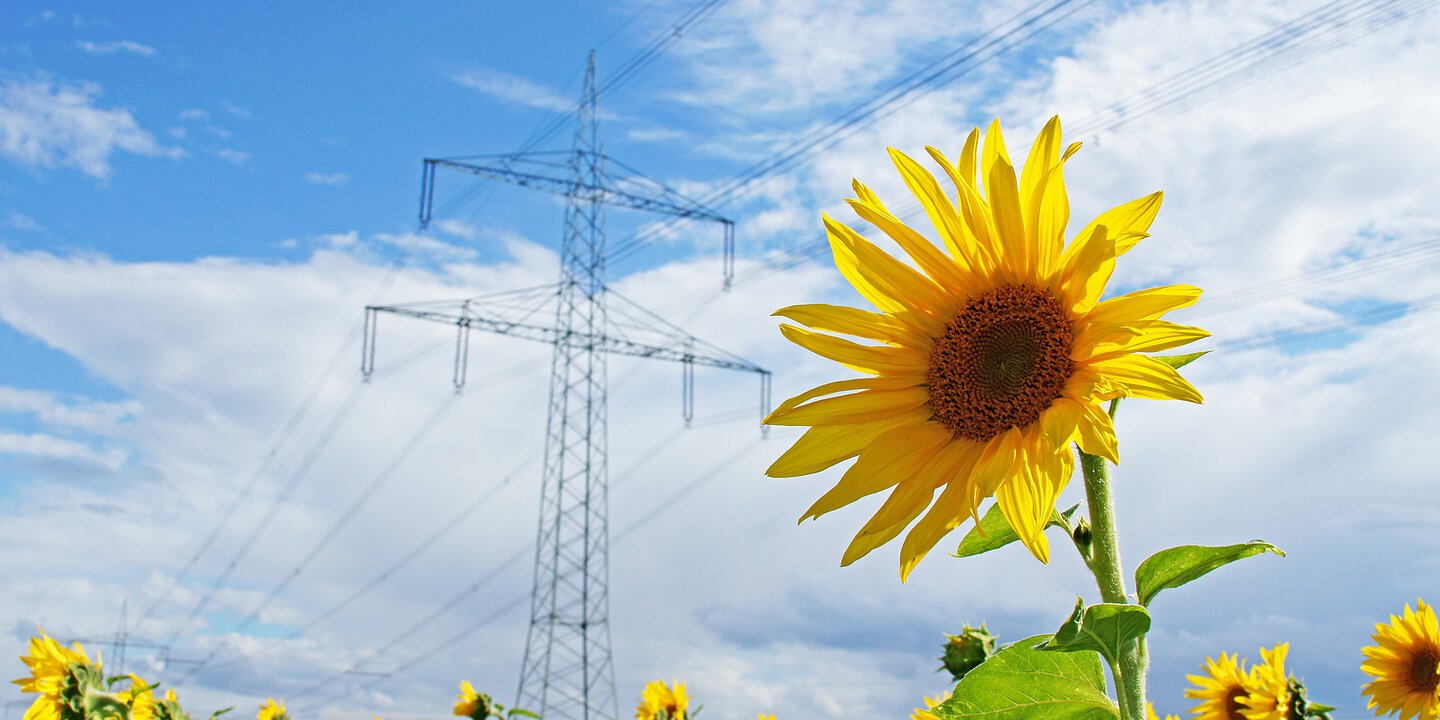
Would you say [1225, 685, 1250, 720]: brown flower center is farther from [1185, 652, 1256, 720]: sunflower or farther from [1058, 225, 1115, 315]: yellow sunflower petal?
[1058, 225, 1115, 315]: yellow sunflower petal

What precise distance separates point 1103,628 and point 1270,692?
2.85 metres

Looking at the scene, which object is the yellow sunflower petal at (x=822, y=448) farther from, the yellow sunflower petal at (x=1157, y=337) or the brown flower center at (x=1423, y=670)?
the brown flower center at (x=1423, y=670)

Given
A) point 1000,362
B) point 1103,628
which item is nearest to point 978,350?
point 1000,362

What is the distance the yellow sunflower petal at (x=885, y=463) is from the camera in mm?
1581

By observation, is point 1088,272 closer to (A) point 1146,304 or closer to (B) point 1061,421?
(A) point 1146,304

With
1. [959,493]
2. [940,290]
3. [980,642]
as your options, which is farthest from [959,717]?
[980,642]

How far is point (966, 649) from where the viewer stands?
3578 millimetres

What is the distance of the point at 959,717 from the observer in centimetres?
137

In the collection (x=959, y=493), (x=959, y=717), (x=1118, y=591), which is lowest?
(x=959, y=717)

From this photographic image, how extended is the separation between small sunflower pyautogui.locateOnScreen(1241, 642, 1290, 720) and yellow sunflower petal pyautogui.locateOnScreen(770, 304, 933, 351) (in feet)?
8.32

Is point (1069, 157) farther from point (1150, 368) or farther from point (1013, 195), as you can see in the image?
point (1150, 368)

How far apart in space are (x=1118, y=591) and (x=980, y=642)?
2353 mm

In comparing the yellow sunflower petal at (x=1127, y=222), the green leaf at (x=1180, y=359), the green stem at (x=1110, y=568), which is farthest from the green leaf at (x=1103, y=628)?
the yellow sunflower petal at (x=1127, y=222)

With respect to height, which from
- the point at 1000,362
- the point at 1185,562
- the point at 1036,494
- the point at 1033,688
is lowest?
the point at 1033,688
